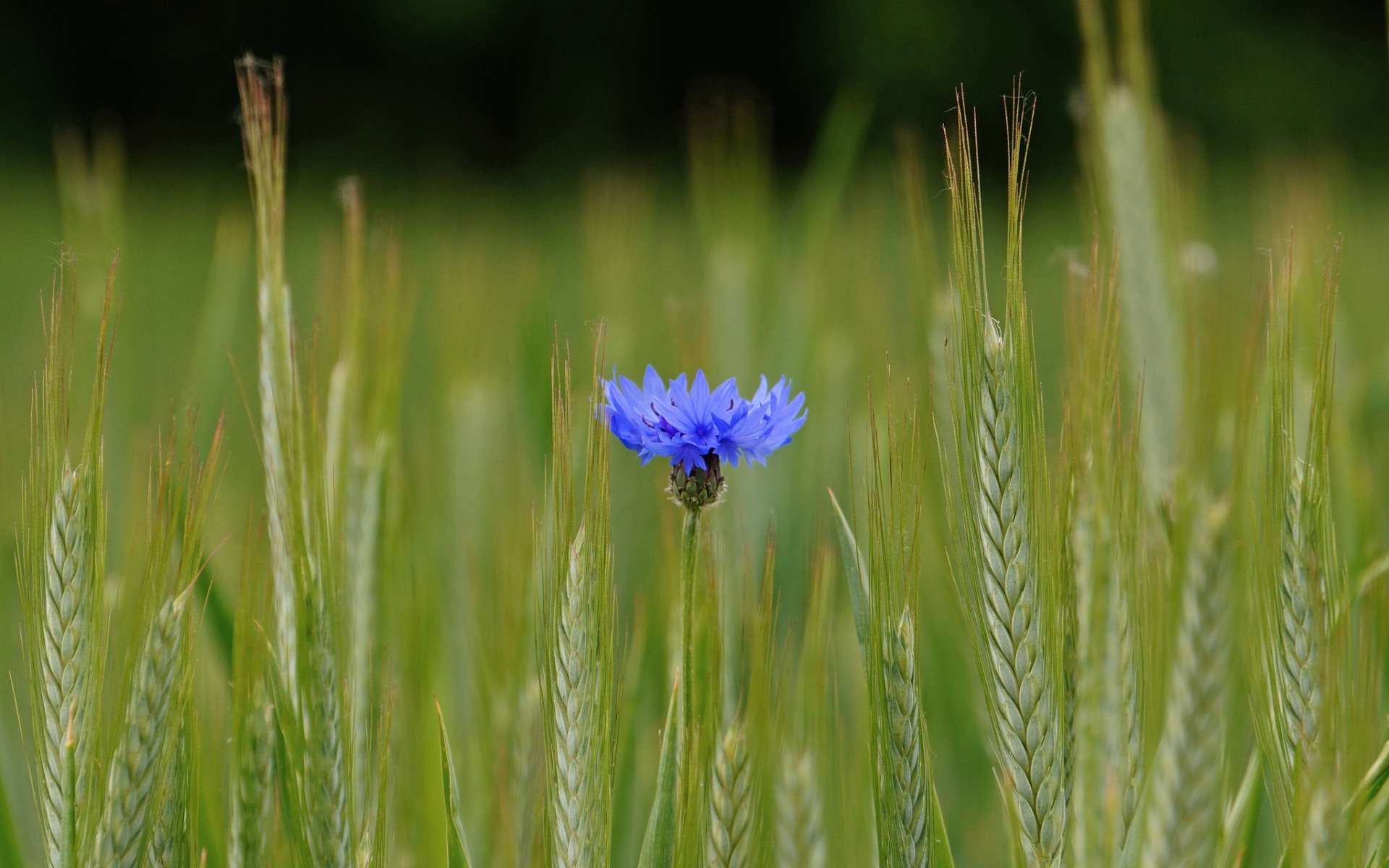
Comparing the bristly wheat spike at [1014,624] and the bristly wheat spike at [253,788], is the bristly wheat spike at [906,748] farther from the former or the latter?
the bristly wheat spike at [253,788]

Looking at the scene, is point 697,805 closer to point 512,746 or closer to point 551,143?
point 512,746

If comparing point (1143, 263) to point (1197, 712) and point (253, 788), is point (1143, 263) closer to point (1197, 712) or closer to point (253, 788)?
point (1197, 712)

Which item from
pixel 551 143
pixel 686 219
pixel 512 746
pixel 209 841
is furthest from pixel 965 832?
pixel 551 143

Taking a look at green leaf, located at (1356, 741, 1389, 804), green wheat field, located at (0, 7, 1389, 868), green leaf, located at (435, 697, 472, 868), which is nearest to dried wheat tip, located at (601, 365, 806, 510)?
green wheat field, located at (0, 7, 1389, 868)

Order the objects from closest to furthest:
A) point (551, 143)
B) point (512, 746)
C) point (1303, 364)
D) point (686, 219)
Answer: point (512, 746) → point (1303, 364) → point (686, 219) → point (551, 143)

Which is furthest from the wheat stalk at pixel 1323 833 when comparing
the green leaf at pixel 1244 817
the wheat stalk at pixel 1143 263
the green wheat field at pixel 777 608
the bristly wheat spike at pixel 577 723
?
the wheat stalk at pixel 1143 263

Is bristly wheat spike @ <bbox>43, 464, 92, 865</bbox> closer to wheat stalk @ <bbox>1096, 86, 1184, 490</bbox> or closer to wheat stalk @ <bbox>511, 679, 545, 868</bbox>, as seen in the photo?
wheat stalk @ <bbox>511, 679, 545, 868</bbox>
